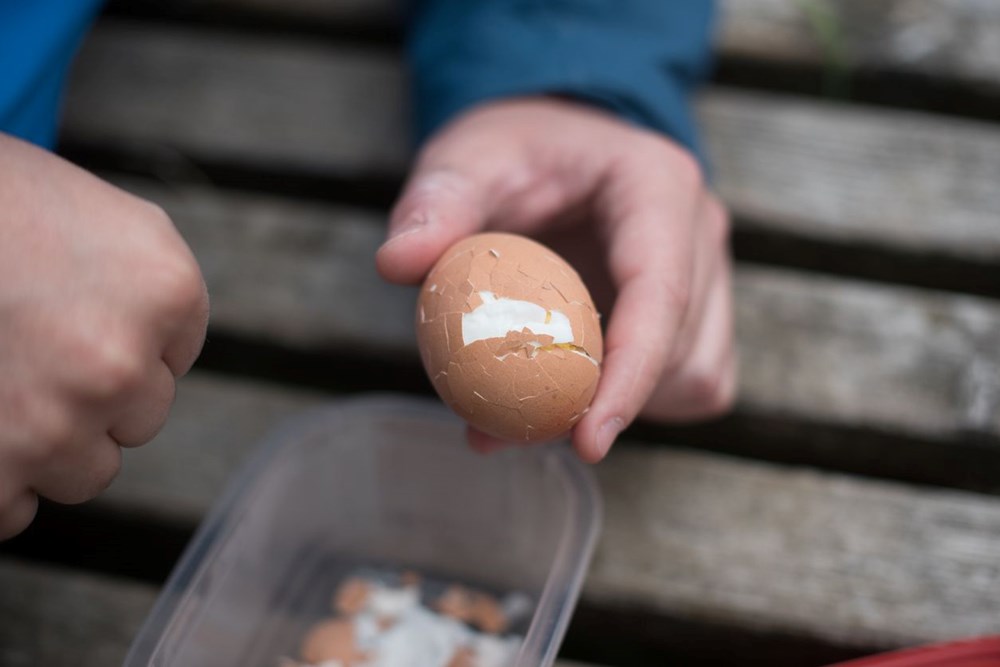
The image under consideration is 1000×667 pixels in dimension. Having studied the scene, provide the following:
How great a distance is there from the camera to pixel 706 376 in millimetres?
938

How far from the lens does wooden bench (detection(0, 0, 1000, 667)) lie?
951 mm

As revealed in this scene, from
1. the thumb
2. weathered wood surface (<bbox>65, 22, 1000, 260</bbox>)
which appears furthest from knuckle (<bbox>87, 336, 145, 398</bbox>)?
weathered wood surface (<bbox>65, 22, 1000, 260</bbox>)

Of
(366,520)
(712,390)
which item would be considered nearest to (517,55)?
(712,390)

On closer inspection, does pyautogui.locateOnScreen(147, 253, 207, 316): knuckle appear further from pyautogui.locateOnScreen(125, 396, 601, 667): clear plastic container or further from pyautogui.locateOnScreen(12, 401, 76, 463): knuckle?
pyautogui.locateOnScreen(125, 396, 601, 667): clear plastic container

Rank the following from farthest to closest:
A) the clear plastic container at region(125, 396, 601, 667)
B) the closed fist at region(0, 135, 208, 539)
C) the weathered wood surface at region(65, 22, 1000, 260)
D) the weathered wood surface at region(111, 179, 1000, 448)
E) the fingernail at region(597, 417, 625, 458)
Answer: the weathered wood surface at region(65, 22, 1000, 260)
the weathered wood surface at region(111, 179, 1000, 448)
the clear plastic container at region(125, 396, 601, 667)
the fingernail at region(597, 417, 625, 458)
the closed fist at region(0, 135, 208, 539)

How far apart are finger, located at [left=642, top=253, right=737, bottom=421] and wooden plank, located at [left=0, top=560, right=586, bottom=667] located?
281 mm

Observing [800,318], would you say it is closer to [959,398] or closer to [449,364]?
[959,398]

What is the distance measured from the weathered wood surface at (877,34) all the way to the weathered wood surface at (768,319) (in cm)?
33

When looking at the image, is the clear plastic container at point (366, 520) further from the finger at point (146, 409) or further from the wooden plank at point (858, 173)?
the wooden plank at point (858, 173)

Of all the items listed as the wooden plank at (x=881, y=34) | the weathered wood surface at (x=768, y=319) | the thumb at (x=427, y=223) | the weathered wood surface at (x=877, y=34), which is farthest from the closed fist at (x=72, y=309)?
the wooden plank at (x=881, y=34)

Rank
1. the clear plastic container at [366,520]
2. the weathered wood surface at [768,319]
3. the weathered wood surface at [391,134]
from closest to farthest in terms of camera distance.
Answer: the clear plastic container at [366,520]
the weathered wood surface at [768,319]
the weathered wood surface at [391,134]

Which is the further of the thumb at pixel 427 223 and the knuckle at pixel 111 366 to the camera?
the thumb at pixel 427 223

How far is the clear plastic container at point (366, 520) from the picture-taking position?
91 cm

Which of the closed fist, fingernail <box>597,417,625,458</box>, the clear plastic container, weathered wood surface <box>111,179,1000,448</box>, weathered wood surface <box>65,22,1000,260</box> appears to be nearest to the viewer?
the closed fist
